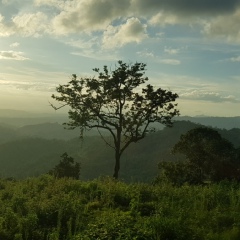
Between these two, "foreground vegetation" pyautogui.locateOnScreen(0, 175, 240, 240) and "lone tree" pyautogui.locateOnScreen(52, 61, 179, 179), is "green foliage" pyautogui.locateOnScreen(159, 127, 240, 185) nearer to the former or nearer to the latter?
"lone tree" pyautogui.locateOnScreen(52, 61, 179, 179)

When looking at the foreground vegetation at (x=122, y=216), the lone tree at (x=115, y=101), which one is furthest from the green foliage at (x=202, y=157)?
the foreground vegetation at (x=122, y=216)

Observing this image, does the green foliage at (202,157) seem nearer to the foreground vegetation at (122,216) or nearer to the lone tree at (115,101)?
the lone tree at (115,101)

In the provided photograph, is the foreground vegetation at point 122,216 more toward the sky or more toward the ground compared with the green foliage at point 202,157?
more toward the sky

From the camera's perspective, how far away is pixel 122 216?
952 centimetres

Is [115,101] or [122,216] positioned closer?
[122,216]

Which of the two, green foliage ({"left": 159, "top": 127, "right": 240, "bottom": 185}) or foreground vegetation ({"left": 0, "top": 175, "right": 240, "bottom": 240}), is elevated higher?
foreground vegetation ({"left": 0, "top": 175, "right": 240, "bottom": 240})

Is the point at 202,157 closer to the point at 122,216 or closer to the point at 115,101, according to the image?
the point at 115,101

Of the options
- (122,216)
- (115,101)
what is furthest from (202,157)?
(122,216)

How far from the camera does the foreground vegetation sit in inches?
317

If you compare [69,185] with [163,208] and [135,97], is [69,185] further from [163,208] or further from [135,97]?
[135,97]

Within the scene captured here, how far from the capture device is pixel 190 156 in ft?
162

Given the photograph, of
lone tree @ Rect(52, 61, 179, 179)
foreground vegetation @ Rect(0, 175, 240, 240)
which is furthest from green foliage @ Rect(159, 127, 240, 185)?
foreground vegetation @ Rect(0, 175, 240, 240)

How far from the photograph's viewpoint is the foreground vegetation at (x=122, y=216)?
806 centimetres

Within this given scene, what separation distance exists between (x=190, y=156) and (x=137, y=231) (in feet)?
140
